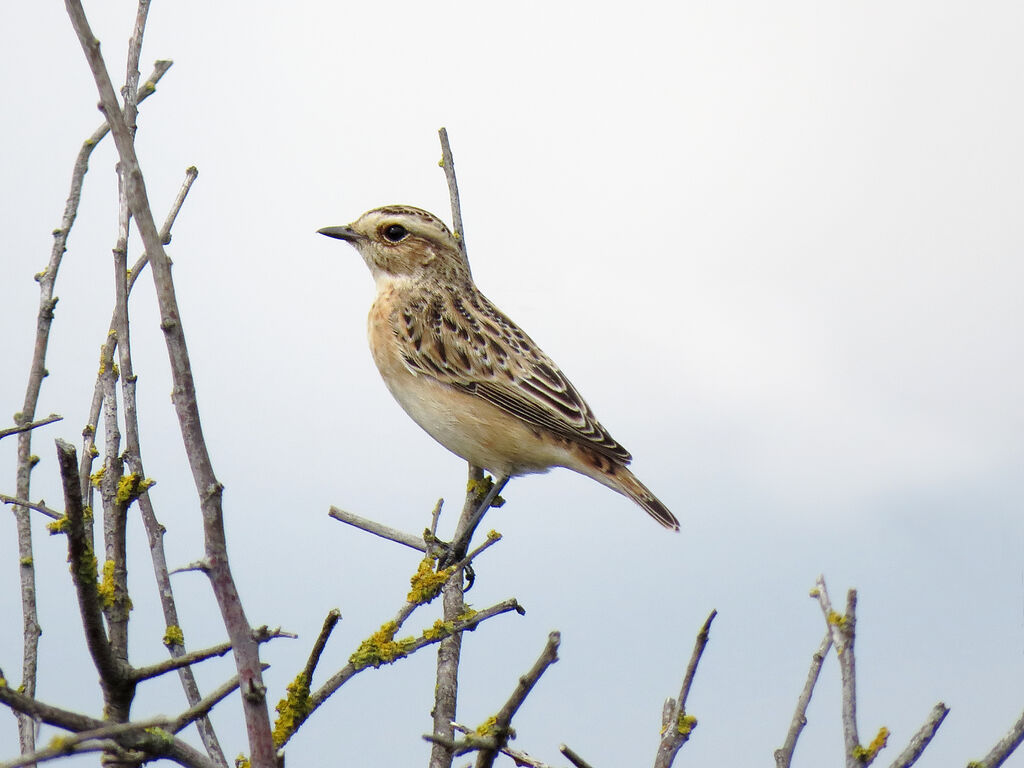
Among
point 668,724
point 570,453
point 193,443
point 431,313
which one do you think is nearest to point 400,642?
point 668,724

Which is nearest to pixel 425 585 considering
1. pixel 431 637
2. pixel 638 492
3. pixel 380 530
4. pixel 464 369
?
pixel 431 637

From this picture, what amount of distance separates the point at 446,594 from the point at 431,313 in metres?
2.31

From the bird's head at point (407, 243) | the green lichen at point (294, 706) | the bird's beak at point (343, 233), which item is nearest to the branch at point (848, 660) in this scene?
the green lichen at point (294, 706)

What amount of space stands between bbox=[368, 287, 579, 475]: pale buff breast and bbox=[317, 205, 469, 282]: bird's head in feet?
2.49

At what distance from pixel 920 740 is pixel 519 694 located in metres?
1.37

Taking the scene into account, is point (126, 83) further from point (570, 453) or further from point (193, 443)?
point (570, 453)

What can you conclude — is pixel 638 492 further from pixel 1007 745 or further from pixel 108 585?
pixel 108 585

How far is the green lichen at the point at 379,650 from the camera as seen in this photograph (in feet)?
14.1

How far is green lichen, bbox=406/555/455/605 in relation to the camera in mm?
4812

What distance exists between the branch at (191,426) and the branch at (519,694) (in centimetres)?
60

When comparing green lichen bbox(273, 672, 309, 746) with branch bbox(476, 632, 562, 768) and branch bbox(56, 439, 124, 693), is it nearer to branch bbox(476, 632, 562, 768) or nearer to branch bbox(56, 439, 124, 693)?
branch bbox(56, 439, 124, 693)

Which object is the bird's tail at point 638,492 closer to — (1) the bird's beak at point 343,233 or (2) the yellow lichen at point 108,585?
(1) the bird's beak at point 343,233

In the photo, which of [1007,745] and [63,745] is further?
[1007,745]

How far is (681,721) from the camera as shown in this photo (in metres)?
4.05
